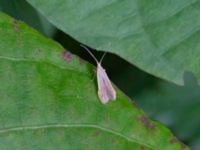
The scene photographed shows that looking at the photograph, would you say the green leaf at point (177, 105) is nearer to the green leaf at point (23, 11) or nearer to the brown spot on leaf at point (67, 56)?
the green leaf at point (23, 11)

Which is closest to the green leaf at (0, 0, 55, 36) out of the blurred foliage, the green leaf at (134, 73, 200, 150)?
the blurred foliage

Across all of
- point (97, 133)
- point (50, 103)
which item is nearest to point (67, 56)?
point (50, 103)

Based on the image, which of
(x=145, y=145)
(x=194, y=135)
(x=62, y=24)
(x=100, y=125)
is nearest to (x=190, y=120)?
(x=194, y=135)

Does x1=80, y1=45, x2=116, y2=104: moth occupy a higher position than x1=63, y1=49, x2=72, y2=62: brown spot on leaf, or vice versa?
x1=63, y1=49, x2=72, y2=62: brown spot on leaf

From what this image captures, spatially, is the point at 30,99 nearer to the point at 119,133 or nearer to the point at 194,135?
the point at 119,133

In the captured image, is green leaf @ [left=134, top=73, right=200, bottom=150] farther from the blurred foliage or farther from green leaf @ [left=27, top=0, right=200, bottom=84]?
green leaf @ [left=27, top=0, right=200, bottom=84]

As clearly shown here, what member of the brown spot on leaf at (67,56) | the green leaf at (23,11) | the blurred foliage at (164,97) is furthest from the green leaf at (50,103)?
the blurred foliage at (164,97)
